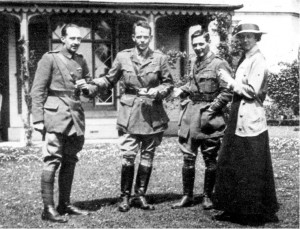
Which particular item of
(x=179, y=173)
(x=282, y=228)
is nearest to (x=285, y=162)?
(x=179, y=173)

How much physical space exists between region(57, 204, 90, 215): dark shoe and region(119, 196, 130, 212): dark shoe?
37 cm

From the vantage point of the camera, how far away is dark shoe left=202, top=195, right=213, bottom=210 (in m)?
6.17

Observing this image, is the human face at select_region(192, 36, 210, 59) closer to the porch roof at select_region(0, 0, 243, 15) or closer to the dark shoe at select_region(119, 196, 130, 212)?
the dark shoe at select_region(119, 196, 130, 212)

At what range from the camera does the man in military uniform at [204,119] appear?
620 cm

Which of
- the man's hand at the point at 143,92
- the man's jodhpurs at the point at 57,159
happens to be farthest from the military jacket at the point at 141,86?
the man's jodhpurs at the point at 57,159

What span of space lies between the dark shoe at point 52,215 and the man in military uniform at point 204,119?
133cm

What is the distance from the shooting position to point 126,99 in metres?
6.30

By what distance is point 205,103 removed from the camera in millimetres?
6270

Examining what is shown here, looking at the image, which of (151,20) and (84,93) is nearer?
(84,93)

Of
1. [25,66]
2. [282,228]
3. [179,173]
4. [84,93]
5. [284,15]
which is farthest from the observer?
[284,15]

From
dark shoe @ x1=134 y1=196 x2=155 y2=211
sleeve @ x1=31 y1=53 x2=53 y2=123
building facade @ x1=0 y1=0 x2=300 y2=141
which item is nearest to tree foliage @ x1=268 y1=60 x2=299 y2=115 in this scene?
building facade @ x1=0 y1=0 x2=300 y2=141

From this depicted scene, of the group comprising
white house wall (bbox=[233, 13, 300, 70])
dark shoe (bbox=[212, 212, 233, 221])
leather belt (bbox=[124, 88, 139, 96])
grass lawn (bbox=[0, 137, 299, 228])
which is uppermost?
white house wall (bbox=[233, 13, 300, 70])

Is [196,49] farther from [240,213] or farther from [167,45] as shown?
[167,45]

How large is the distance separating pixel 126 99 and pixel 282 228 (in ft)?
7.35
